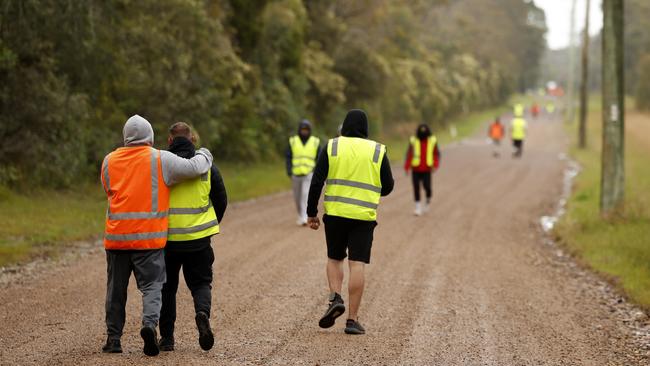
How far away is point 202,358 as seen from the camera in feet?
23.1

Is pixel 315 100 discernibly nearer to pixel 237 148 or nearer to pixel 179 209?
pixel 237 148

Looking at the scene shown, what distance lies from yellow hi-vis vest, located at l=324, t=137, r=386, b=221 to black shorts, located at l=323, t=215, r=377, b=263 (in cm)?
7

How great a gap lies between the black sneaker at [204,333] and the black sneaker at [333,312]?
127 cm

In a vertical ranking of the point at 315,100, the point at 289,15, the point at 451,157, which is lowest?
the point at 451,157

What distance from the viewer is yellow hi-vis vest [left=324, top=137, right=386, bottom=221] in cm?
807

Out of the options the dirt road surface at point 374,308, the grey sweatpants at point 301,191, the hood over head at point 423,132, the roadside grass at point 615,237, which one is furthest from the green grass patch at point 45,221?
the roadside grass at point 615,237

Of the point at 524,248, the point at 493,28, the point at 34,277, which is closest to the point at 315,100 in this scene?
the point at 524,248

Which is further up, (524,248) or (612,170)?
(612,170)

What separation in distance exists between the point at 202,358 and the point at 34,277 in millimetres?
4892

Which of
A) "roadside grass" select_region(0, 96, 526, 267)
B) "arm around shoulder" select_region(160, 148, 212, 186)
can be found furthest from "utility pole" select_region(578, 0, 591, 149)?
"arm around shoulder" select_region(160, 148, 212, 186)

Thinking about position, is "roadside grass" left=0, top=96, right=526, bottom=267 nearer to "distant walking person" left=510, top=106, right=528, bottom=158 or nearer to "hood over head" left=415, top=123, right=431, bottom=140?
"hood over head" left=415, top=123, right=431, bottom=140

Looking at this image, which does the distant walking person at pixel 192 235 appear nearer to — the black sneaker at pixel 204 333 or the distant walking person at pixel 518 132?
the black sneaker at pixel 204 333

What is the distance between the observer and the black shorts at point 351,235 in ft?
26.6

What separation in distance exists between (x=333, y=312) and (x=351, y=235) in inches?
28.2
